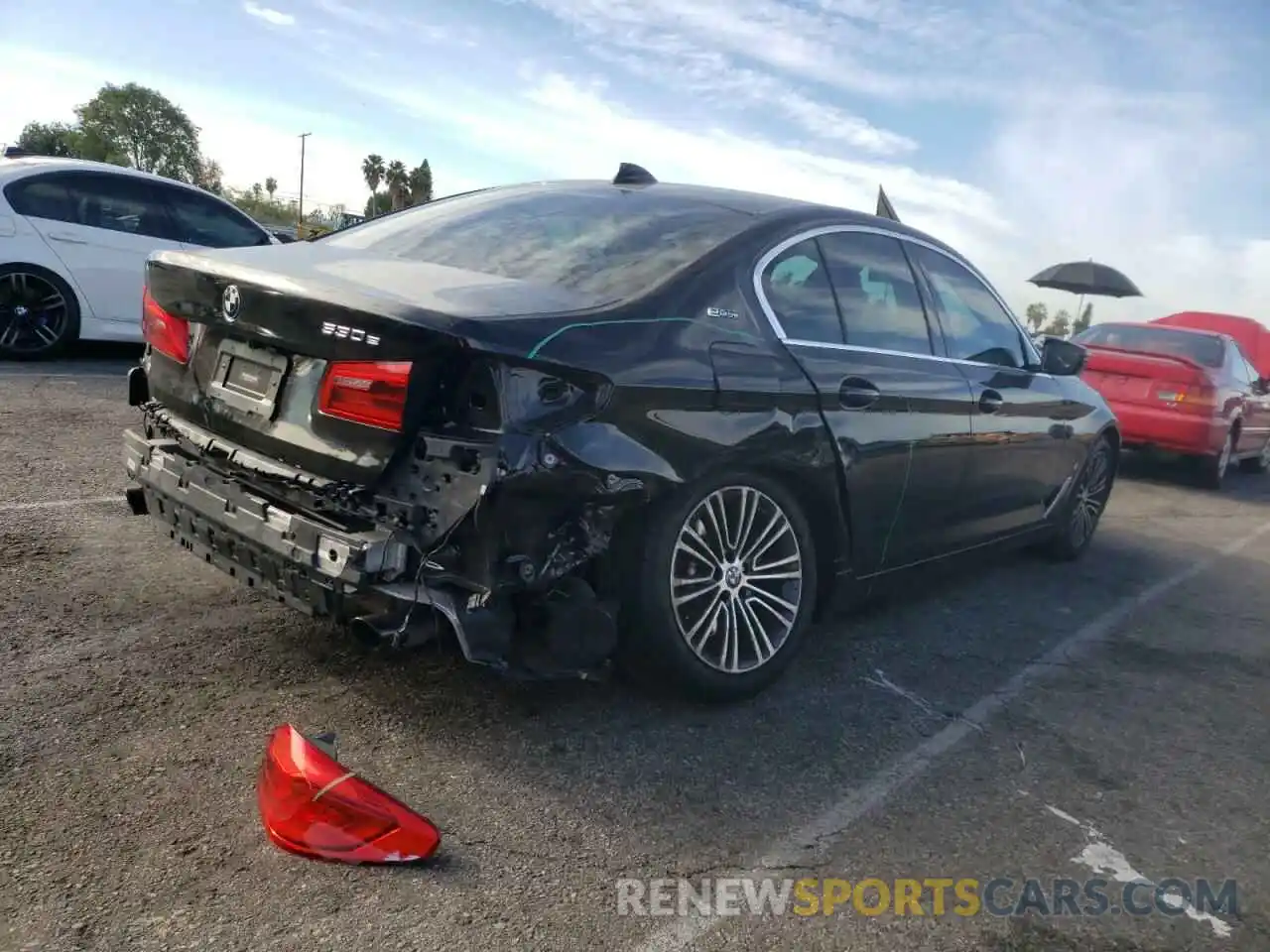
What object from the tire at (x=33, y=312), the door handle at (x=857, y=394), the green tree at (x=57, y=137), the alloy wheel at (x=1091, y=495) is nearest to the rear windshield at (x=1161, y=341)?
the alloy wheel at (x=1091, y=495)

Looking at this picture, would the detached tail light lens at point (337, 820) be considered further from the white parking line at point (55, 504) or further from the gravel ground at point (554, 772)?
the white parking line at point (55, 504)

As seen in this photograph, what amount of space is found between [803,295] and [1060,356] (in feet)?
7.28

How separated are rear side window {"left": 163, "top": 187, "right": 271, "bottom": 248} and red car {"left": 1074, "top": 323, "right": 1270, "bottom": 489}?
7227mm

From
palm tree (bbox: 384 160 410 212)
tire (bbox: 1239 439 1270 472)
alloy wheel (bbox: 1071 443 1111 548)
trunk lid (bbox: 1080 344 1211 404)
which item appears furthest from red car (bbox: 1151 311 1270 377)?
palm tree (bbox: 384 160 410 212)

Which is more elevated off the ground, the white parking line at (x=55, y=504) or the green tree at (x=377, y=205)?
the green tree at (x=377, y=205)

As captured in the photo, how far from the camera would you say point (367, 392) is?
2801 millimetres

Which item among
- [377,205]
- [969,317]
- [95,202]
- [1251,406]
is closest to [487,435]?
[969,317]

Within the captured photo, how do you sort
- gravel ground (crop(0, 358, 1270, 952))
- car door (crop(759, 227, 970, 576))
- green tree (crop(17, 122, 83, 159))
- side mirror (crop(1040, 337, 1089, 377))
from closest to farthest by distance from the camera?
gravel ground (crop(0, 358, 1270, 952)) → car door (crop(759, 227, 970, 576)) → side mirror (crop(1040, 337, 1089, 377)) → green tree (crop(17, 122, 83, 159))

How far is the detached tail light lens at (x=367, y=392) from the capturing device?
108 inches

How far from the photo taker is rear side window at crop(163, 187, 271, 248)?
9.00 meters

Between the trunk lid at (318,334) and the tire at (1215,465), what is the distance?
8.40m

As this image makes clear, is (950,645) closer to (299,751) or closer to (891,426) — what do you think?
(891,426)

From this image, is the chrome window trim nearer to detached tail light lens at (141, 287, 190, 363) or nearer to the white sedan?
detached tail light lens at (141, 287, 190, 363)

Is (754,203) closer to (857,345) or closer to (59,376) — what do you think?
(857,345)
